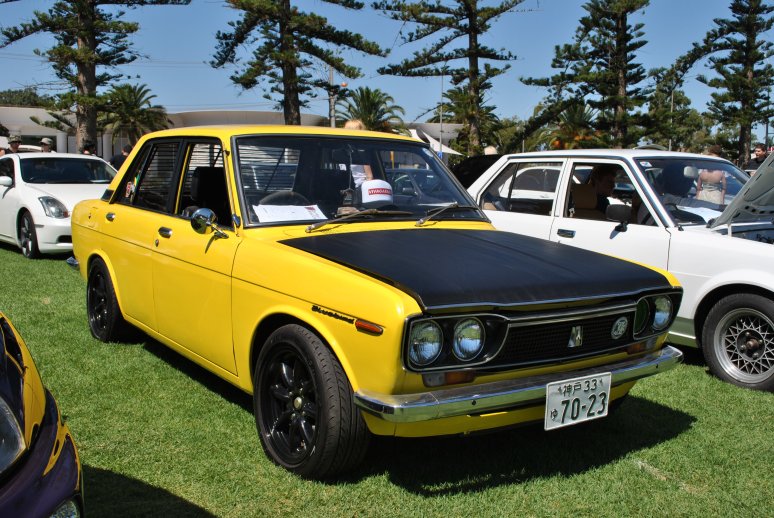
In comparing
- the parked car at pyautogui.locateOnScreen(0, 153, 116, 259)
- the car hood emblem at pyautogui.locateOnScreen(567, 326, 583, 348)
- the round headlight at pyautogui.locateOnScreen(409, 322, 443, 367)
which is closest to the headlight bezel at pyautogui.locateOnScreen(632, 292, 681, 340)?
the car hood emblem at pyautogui.locateOnScreen(567, 326, 583, 348)

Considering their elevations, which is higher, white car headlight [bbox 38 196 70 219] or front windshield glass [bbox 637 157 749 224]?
front windshield glass [bbox 637 157 749 224]

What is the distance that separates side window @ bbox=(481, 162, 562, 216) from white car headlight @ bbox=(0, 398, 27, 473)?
16.9ft

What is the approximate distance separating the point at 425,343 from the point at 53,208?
837 centimetres

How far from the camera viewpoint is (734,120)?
30703mm

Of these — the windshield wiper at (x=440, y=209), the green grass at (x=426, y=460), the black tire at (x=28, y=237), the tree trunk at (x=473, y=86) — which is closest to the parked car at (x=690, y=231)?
the green grass at (x=426, y=460)

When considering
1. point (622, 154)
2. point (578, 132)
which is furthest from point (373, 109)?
point (622, 154)

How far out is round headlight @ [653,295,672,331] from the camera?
11.5ft

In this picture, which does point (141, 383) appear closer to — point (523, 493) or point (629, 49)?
point (523, 493)

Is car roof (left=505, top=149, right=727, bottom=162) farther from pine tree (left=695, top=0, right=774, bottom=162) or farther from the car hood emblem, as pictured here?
pine tree (left=695, top=0, right=774, bottom=162)

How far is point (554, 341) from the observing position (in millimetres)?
3123

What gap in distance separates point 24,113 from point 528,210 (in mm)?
60115

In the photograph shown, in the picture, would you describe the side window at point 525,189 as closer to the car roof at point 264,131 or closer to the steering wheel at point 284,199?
the car roof at point 264,131

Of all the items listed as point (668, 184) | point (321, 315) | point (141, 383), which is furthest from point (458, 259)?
point (668, 184)

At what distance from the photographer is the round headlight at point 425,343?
9.08 ft
